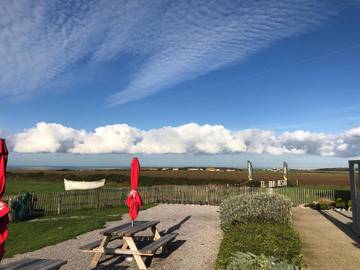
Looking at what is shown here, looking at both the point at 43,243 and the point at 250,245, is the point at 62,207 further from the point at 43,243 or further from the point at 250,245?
the point at 250,245

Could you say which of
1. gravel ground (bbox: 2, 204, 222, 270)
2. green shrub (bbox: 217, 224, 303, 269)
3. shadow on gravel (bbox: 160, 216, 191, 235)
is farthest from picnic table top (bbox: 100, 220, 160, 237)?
shadow on gravel (bbox: 160, 216, 191, 235)

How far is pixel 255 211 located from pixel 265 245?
326 cm

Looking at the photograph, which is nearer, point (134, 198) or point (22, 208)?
point (134, 198)

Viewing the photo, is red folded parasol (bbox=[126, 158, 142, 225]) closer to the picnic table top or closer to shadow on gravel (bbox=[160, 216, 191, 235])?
the picnic table top

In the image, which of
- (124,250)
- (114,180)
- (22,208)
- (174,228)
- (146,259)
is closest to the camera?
(124,250)

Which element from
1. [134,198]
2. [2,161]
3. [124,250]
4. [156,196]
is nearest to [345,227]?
[134,198]

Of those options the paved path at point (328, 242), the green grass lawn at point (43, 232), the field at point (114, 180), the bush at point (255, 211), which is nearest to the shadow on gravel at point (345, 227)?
the paved path at point (328, 242)

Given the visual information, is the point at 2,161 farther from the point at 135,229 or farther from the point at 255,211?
the point at 255,211

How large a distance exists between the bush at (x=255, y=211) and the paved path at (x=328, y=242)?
118 cm

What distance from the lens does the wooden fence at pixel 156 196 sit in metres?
20.0

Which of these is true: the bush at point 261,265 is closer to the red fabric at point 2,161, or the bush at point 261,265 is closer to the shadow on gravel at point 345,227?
the red fabric at point 2,161

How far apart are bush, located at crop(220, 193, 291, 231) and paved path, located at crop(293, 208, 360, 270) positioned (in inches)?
46.5

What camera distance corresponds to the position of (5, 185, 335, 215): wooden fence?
20000 millimetres

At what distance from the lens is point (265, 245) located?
7418 millimetres
